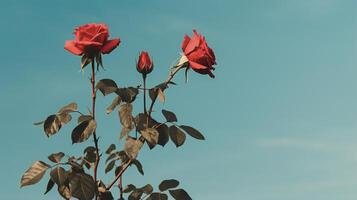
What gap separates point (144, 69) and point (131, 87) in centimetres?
17

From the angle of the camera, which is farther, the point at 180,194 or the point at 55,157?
the point at 180,194

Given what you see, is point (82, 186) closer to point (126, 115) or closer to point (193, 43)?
point (126, 115)

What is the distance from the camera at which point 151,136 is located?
358cm

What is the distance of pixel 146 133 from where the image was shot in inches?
142

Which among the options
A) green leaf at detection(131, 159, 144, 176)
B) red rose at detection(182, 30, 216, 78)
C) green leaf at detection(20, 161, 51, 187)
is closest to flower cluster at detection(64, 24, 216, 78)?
red rose at detection(182, 30, 216, 78)

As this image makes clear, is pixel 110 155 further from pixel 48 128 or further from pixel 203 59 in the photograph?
pixel 203 59

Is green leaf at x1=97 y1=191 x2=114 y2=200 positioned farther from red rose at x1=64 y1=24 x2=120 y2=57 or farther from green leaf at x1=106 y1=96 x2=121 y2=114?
red rose at x1=64 y1=24 x2=120 y2=57

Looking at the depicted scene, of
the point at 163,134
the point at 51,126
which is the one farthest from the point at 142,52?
the point at 51,126

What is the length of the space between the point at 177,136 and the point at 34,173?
93 cm

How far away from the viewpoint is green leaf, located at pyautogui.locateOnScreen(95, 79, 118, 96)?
3641mm

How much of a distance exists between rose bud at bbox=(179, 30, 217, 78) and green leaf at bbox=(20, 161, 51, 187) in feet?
3.68

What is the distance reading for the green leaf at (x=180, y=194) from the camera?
12.9 ft

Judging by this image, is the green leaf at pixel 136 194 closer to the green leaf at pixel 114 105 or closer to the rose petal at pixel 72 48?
the green leaf at pixel 114 105

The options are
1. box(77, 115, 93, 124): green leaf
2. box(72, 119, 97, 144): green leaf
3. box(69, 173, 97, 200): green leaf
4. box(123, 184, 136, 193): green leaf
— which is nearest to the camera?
box(69, 173, 97, 200): green leaf
